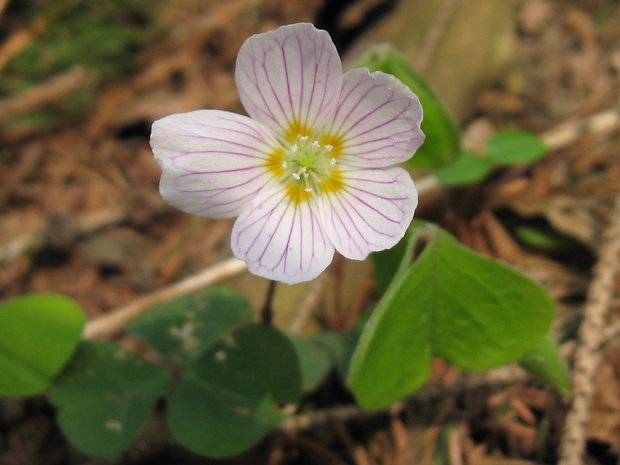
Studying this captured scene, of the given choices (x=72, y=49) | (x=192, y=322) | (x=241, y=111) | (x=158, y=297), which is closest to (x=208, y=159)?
(x=192, y=322)

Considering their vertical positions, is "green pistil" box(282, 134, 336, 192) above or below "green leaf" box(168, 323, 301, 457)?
above

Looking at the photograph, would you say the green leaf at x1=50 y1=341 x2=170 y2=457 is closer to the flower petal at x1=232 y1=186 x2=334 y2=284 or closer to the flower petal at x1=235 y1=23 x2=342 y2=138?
the flower petal at x1=232 y1=186 x2=334 y2=284

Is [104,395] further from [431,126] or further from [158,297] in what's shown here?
[431,126]

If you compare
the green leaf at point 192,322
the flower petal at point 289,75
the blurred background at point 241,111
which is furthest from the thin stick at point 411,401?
the flower petal at point 289,75

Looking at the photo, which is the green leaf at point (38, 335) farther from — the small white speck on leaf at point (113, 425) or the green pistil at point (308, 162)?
the green pistil at point (308, 162)

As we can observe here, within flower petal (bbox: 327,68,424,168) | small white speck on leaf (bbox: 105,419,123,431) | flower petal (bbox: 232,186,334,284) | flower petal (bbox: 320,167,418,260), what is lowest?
small white speck on leaf (bbox: 105,419,123,431)

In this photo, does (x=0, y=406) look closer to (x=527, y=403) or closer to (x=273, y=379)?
(x=273, y=379)

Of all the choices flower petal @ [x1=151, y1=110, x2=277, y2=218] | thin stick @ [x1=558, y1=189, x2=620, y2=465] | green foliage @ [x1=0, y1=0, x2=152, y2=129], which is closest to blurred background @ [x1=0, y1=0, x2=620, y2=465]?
green foliage @ [x1=0, y1=0, x2=152, y2=129]
